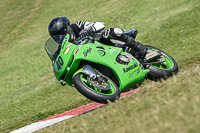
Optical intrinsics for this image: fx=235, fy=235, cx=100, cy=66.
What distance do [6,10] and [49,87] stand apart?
918 inches

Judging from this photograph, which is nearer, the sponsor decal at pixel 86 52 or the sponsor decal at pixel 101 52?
the sponsor decal at pixel 86 52

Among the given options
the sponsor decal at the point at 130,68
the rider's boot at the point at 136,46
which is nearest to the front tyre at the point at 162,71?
the rider's boot at the point at 136,46

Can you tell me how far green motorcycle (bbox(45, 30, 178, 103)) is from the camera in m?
5.18

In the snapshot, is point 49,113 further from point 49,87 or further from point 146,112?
point 146,112

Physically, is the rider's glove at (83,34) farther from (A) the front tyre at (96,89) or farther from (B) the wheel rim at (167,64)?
(B) the wheel rim at (167,64)

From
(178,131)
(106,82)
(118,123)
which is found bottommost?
(106,82)

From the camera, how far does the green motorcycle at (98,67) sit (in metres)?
5.18

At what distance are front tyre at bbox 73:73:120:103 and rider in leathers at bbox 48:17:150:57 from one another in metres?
1.39

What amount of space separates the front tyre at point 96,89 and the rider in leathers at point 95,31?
1.39 metres

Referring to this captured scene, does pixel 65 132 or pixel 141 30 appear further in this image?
pixel 141 30

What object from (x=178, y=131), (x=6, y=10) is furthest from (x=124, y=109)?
(x=6, y=10)

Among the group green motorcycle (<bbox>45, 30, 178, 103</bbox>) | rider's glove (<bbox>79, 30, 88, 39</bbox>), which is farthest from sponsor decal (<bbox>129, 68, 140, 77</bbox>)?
rider's glove (<bbox>79, 30, 88, 39</bbox>)

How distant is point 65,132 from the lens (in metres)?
3.72

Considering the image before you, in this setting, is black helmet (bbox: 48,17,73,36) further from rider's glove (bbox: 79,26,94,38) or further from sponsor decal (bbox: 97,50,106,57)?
sponsor decal (bbox: 97,50,106,57)
